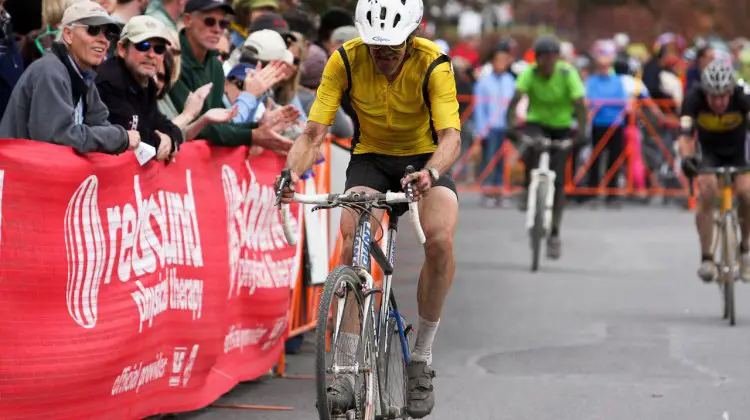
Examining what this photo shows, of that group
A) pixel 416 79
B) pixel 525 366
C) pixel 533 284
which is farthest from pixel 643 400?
pixel 533 284

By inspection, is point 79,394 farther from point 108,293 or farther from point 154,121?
point 154,121

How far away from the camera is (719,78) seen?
13.5 metres

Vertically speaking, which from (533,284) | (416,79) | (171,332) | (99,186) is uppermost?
(416,79)

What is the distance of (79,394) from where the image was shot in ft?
23.6

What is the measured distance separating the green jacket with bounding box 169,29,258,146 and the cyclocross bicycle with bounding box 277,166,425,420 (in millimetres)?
2001

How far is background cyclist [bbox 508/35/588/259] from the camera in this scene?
17.8 m

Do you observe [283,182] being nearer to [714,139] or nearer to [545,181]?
[714,139]

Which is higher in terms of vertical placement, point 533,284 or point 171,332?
point 171,332

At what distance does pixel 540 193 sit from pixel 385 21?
33.5 ft

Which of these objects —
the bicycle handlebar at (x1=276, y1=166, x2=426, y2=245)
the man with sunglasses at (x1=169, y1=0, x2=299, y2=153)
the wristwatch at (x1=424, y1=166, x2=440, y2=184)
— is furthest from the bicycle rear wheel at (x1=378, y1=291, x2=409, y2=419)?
the man with sunglasses at (x1=169, y1=0, x2=299, y2=153)

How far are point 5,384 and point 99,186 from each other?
122cm

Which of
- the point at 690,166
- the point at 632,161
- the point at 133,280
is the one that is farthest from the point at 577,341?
the point at 632,161

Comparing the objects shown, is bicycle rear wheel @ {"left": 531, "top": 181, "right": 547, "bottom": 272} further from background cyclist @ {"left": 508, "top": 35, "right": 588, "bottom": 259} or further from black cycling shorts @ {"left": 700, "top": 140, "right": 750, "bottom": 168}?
black cycling shorts @ {"left": 700, "top": 140, "right": 750, "bottom": 168}

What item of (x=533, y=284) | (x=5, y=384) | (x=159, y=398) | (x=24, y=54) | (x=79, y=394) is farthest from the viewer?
(x=533, y=284)
